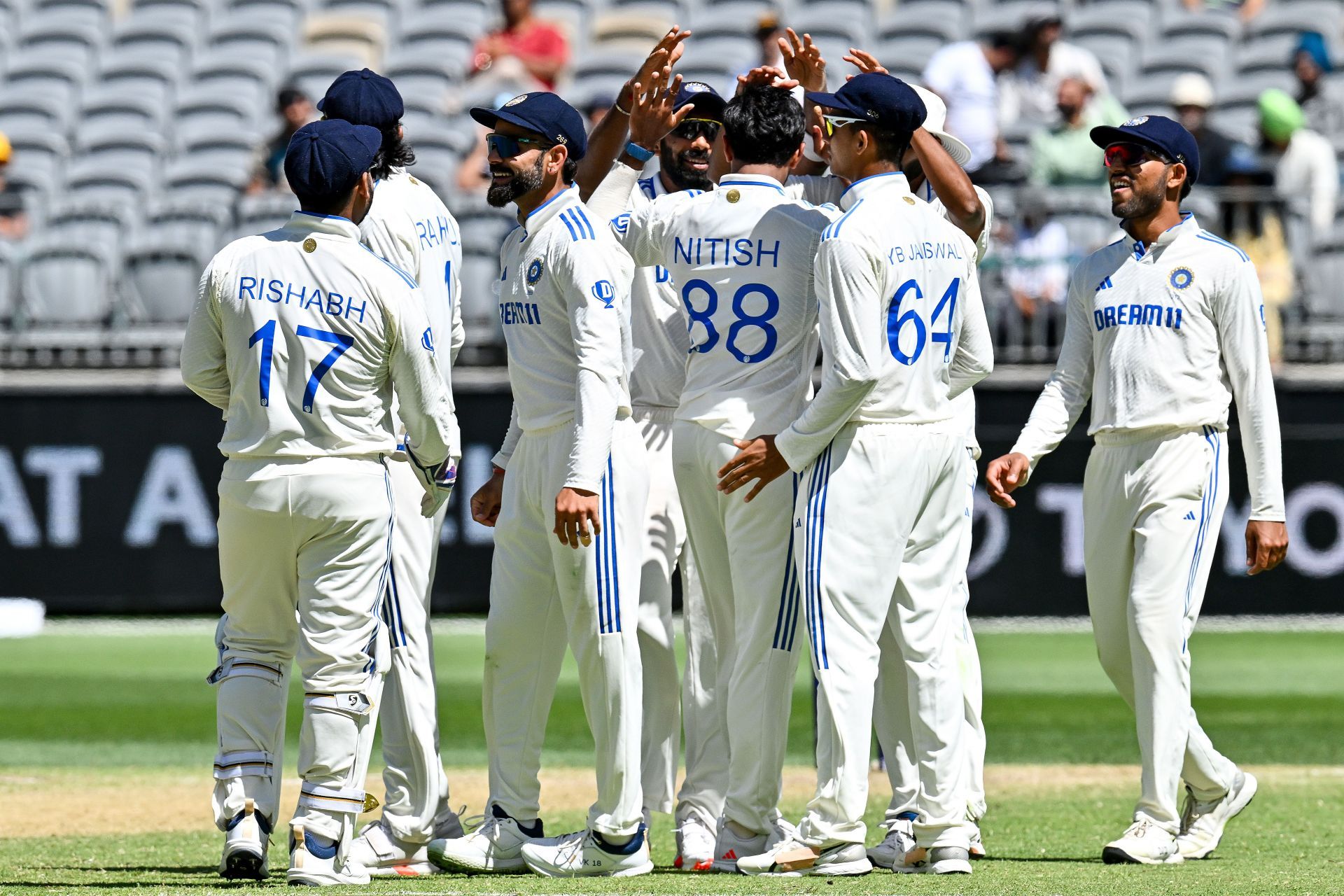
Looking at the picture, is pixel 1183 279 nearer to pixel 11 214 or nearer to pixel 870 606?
pixel 870 606

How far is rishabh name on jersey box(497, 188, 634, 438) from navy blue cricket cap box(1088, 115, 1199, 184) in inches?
66.8

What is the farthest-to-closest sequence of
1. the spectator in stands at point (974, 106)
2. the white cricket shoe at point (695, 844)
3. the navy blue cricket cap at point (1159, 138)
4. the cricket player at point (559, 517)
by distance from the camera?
1. the spectator in stands at point (974, 106)
2. the navy blue cricket cap at point (1159, 138)
3. the white cricket shoe at point (695, 844)
4. the cricket player at point (559, 517)

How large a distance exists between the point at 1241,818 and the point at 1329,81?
36.2 feet

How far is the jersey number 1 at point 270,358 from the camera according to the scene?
17.1 ft

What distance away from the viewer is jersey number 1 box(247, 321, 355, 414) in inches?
205

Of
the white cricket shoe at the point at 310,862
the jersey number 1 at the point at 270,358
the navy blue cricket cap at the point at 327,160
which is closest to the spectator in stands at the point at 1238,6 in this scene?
the navy blue cricket cap at the point at 327,160

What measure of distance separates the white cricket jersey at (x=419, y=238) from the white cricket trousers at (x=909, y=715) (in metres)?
1.73

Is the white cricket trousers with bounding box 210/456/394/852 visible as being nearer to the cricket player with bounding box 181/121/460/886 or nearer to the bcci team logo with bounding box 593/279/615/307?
the cricket player with bounding box 181/121/460/886

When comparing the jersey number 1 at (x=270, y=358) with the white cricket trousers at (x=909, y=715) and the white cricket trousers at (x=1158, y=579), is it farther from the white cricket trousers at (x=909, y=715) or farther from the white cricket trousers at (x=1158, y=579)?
the white cricket trousers at (x=1158, y=579)

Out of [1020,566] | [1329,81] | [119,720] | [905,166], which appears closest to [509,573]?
[905,166]

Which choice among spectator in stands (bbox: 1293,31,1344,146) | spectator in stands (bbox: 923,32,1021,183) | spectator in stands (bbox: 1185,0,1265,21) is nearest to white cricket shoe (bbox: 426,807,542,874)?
spectator in stands (bbox: 923,32,1021,183)

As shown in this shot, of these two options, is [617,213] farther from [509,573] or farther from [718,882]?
[718,882]

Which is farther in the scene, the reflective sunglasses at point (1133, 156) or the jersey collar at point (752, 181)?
the reflective sunglasses at point (1133, 156)

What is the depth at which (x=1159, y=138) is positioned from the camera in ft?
20.0
